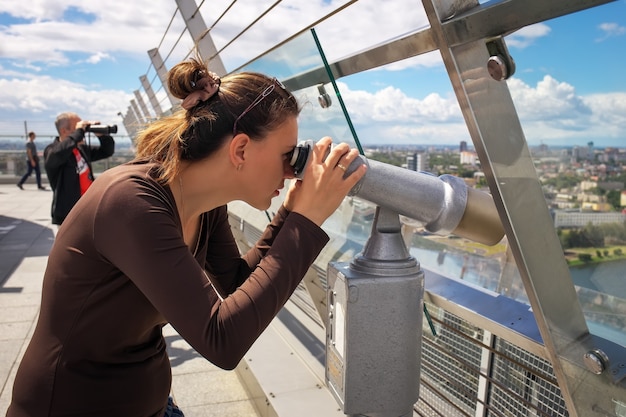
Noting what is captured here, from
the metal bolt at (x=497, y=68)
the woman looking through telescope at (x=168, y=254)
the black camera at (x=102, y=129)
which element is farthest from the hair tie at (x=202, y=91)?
the black camera at (x=102, y=129)

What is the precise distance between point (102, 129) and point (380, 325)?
483 centimetres

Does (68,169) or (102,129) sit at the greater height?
(102,129)

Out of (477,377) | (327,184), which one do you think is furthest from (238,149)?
(477,377)

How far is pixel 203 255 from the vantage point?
1.87 metres

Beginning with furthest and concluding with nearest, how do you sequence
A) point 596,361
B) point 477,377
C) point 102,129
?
point 102,129 → point 477,377 → point 596,361

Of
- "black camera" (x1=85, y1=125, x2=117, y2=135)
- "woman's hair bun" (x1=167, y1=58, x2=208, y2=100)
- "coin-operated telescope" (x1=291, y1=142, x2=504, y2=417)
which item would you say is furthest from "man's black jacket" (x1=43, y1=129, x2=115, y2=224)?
"coin-operated telescope" (x1=291, y1=142, x2=504, y2=417)

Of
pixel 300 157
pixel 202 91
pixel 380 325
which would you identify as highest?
pixel 202 91

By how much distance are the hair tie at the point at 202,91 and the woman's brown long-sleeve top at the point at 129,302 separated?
21cm

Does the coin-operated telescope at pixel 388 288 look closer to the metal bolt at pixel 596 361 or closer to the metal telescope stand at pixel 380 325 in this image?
the metal telescope stand at pixel 380 325

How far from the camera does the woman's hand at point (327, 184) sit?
1.42 meters

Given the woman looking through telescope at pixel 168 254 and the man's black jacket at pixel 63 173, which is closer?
the woman looking through telescope at pixel 168 254

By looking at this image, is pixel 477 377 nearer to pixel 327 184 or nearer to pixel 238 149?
pixel 327 184

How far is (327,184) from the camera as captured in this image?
1.43m

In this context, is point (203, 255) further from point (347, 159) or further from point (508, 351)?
point (508, 351)
